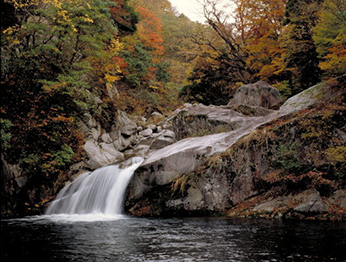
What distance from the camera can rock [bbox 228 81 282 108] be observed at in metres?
17.6

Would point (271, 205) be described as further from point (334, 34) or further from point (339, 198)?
point (334, 34)

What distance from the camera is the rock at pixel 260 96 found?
1764 centimetres

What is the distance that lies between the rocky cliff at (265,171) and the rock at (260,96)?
6.26 metres

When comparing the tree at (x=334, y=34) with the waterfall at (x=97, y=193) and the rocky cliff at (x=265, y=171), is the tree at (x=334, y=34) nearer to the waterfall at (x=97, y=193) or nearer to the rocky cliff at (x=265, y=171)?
the rocky cliff at (x=265, y=171)

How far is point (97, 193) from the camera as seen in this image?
11633mm

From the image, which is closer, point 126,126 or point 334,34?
point 334,34

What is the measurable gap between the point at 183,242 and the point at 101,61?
48.2 ft

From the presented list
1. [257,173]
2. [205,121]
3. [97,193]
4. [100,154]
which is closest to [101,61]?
[100,154]

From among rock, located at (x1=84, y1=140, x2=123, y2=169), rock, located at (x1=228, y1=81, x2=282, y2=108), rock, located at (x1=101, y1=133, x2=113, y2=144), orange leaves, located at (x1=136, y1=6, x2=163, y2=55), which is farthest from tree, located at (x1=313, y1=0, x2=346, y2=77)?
orange leaves, located at (x1=136, y1=6, x2=163, y2=55)

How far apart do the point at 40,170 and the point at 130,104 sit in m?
11.6

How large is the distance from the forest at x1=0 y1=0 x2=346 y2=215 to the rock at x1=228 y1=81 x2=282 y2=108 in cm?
133

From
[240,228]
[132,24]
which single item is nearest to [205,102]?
[132,24]

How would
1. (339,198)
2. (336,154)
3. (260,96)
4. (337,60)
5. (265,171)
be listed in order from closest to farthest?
(339,198), (336,154), (337,60), (265,171), (260,96)

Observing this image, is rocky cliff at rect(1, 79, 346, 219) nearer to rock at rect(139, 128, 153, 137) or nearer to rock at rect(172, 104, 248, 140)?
rock at rect(172, 104, 248, 140)
